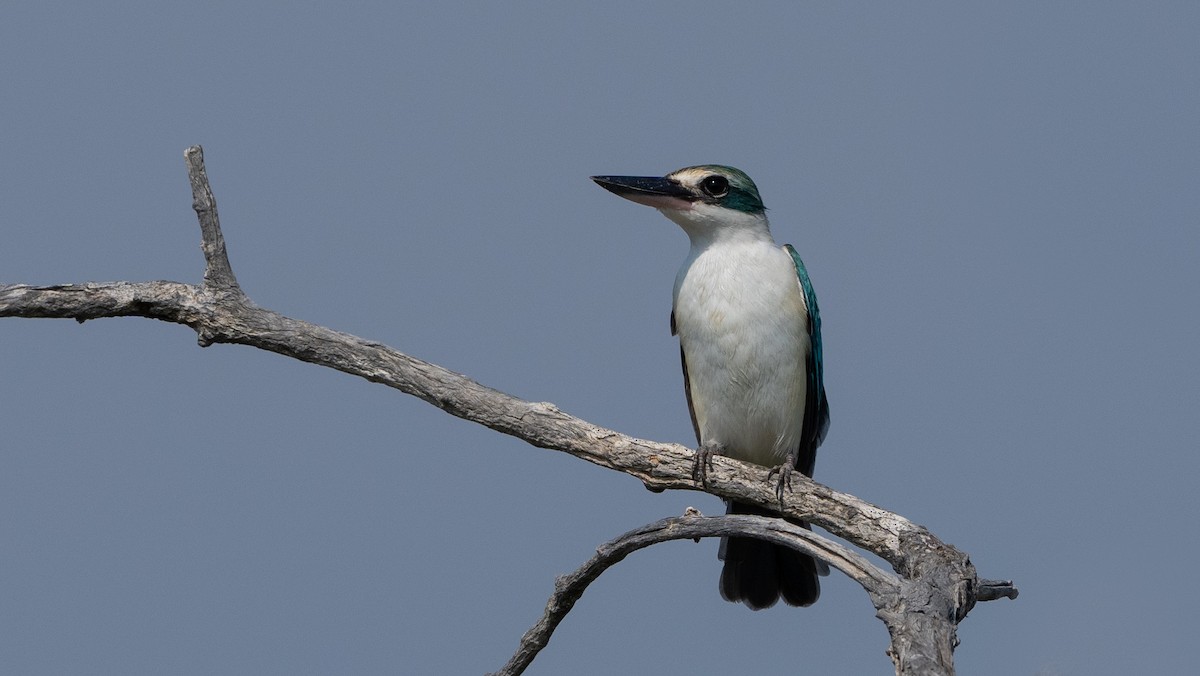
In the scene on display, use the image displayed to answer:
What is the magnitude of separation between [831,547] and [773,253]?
6.37ft

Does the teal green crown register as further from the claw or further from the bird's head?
the claw

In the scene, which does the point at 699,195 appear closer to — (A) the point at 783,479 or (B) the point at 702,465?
(B) the point at 702,465

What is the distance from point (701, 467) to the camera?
624 centimetres

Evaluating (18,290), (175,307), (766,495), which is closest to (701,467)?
(766,495)

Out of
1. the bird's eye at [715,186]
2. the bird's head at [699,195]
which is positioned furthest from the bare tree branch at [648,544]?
the bird's eye at [715,186]

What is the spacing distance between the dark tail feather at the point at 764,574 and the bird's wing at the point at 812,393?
0.45 m

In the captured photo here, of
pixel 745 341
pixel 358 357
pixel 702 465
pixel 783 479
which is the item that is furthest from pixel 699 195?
pixel 358 357

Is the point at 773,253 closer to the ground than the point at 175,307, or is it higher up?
higher up

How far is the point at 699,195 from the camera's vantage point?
6.75 metres

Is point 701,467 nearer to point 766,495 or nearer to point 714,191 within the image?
point 766,495

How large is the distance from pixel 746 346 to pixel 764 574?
118 centimetres

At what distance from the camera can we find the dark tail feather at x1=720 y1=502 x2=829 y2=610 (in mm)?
6719

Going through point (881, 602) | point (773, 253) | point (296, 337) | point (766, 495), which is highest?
point (773, 253)

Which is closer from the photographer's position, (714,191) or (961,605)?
(961,605)
